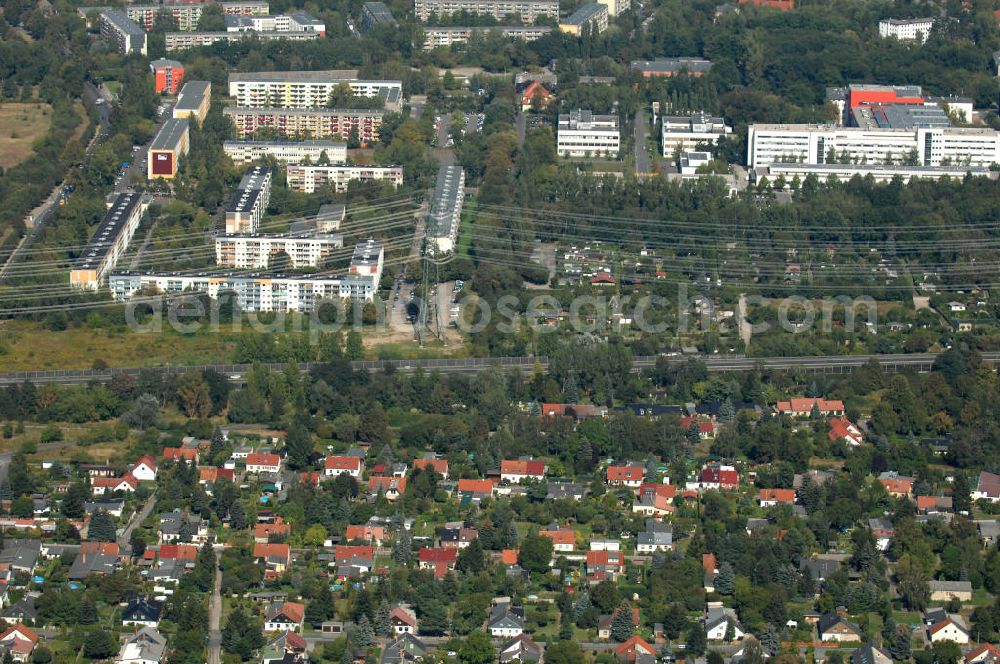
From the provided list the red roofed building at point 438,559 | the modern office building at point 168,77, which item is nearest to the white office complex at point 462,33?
the modern office building at point 168,77

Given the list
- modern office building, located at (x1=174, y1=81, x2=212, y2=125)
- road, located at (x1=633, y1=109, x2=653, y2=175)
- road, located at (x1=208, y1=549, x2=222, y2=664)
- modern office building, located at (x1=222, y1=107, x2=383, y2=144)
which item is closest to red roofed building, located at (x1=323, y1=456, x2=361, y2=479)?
road, located at (x1=208, y1=549, x2=222, y2=664)

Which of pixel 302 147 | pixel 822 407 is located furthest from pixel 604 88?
pixel 822 407

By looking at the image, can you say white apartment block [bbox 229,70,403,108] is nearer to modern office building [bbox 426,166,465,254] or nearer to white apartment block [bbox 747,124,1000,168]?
modern office building [bbox 426,166,465,254]

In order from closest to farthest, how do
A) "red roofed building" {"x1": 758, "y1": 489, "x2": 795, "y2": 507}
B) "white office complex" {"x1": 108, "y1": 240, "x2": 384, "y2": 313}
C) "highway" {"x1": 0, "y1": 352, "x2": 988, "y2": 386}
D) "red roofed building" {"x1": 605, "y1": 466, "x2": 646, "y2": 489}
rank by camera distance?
"red roofed building" {"x1": 758, "y1": 489, "x2": 795, "y2": 507} < "red roofed building" {"x1": 605, "y1": 466, "x2": 646, "y2": 489} < "highway" {"x1": 0, "y1": 352, "x2": 988, "y2": 386} < "white office complex" {"x1": 108, "y1": 240, "x2": 384, "y2": 313}

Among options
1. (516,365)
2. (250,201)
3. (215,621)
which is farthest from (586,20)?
(215,621)

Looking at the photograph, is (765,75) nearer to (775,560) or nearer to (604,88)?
(604,88)
